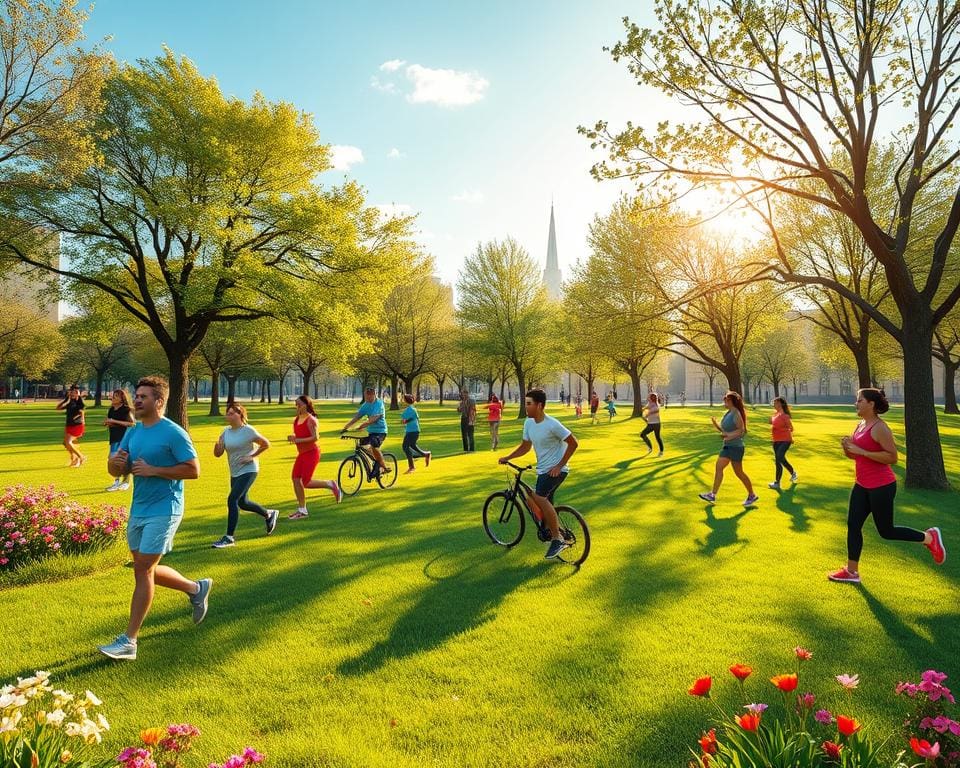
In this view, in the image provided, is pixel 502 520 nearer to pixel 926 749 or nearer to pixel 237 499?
pixel 237 499

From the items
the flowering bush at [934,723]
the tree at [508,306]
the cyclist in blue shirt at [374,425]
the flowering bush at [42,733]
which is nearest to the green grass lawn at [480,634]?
the flowering bush at [934,723]

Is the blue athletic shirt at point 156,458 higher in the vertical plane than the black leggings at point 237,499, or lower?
higher

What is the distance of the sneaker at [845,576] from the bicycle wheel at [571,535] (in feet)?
8.57

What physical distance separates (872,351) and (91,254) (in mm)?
47681

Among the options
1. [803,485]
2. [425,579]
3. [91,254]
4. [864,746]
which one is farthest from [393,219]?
[864,746]

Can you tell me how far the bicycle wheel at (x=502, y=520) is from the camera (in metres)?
7.44

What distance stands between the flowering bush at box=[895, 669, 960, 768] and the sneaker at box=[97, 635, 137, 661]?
4905 mm

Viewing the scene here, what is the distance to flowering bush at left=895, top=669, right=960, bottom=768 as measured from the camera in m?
2.27

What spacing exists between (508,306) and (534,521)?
112 feet

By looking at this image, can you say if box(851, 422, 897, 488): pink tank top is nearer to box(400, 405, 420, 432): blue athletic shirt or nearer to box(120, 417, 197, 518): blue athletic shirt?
box(120, 417, 197, 518): blue athletic shirt

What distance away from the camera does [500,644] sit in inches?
176

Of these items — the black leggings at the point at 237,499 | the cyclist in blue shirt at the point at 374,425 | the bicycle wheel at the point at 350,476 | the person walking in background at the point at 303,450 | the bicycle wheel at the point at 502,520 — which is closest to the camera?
the bicycle wheel at the point at 502,520

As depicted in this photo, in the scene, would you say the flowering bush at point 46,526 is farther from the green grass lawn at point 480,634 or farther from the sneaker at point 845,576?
the sneaker at point 845,576

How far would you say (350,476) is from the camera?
39.1 ft
